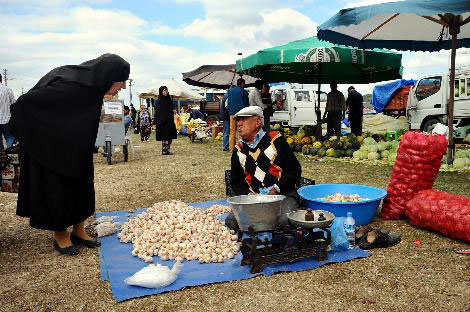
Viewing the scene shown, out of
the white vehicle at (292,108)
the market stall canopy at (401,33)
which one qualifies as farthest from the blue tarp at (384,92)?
the market stall canopy at (401,33)

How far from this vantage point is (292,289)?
3.09m

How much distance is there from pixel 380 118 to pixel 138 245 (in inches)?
702

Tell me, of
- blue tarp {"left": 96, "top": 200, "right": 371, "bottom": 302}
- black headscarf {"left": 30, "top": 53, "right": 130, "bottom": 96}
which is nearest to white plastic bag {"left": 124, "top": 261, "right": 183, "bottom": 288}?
blue tarp {"left": 96, "top": 200, "right": 371, "bottom": 302}

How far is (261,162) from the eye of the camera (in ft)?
13.8

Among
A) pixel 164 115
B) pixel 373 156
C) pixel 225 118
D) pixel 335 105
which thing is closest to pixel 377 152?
pixel 373 156

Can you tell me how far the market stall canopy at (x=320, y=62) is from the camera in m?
9.19

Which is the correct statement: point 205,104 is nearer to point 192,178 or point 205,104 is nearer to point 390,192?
point 192,178

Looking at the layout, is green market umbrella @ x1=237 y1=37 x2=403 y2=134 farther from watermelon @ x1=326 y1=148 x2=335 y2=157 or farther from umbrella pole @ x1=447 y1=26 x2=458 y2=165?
umbrella pole @ x1=447 y1=26 x2=458 y2=165

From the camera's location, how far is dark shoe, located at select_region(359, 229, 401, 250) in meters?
3.87

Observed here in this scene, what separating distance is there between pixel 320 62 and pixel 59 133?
8007 mm

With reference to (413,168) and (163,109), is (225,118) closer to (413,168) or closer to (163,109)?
(163,109)

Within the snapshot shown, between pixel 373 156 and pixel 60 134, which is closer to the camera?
pixel 60 134

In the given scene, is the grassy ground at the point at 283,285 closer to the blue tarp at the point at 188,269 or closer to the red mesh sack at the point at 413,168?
the blue tarp at the point at 188,269

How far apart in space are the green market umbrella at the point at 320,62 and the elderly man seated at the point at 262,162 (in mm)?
5553
